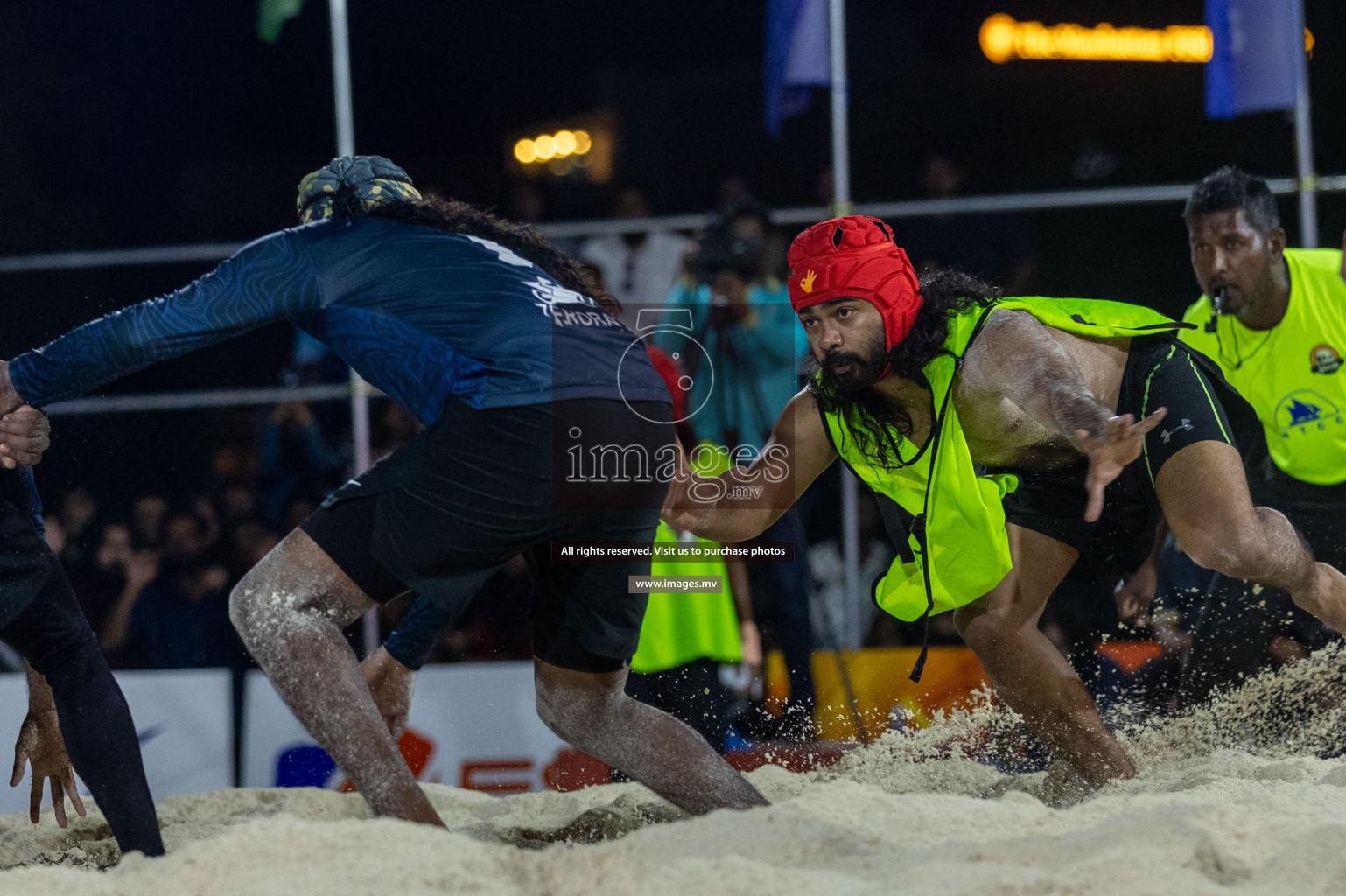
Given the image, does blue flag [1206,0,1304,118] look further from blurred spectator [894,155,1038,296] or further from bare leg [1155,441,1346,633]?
bare leg [1155,441,1346,633]

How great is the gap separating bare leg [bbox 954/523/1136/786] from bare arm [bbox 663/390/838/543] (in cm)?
61

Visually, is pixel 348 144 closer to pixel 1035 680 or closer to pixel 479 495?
pixel 479 495

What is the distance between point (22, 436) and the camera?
2.65 m

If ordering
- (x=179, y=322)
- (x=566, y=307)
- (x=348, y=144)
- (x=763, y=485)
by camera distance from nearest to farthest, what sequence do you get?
(x=179, y=322)
(x=566, y=307)
(x=763, y=485)
(x=348, y=144)

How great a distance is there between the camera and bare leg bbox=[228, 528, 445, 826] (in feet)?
7.73

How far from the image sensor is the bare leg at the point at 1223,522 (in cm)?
288

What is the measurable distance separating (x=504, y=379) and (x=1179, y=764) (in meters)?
2.17

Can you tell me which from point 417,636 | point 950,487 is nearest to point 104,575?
point 417,636

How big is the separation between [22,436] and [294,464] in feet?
7.76

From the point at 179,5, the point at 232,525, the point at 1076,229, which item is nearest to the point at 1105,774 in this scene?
the point at 232,525

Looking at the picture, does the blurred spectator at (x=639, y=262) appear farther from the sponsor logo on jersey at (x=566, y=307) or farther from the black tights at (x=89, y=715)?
the black tights at (x=89, y=715)

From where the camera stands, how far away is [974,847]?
81.1 inches

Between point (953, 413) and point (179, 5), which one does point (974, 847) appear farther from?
point (179, 5)

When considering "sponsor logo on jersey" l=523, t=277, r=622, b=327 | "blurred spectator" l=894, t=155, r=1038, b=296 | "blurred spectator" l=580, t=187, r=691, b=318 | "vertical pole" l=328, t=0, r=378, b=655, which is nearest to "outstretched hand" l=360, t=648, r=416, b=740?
"sponsor logo on jersey" l=523, t=277, r=622, b=327
